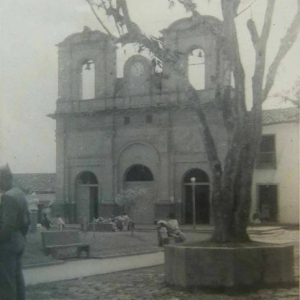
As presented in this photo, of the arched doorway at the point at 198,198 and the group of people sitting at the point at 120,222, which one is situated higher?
the arched doorway at the point at 198,198

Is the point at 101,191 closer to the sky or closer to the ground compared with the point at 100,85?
closer to the ground

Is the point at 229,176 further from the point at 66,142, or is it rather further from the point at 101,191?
the point at 101,191

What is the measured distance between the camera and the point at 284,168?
1299 cm

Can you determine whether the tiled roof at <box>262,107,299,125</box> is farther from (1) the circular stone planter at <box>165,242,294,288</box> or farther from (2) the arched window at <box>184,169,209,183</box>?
(2) the arched window at <box>184,169,209,183</box>

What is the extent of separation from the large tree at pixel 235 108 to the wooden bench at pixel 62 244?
4.56m

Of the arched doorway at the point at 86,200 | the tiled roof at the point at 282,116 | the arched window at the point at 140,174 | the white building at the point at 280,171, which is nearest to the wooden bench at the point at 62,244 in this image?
the arched doorway at the point at 86,200

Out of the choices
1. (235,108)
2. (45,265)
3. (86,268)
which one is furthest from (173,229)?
(235,108)

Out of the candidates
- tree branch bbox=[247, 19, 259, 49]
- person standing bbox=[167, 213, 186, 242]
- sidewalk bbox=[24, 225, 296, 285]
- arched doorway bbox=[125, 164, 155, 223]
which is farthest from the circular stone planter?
arched doorway bbox=[125, 164, 155, 223]

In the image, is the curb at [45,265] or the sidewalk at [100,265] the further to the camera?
the curb at [45,265]

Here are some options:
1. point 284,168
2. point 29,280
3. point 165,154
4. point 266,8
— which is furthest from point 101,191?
point 266,8

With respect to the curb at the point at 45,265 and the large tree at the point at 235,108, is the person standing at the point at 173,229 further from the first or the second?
the large tree at the point at 235,108

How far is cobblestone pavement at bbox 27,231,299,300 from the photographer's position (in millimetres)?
7652

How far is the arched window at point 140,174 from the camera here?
18797mm

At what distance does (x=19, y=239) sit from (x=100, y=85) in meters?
9.51
